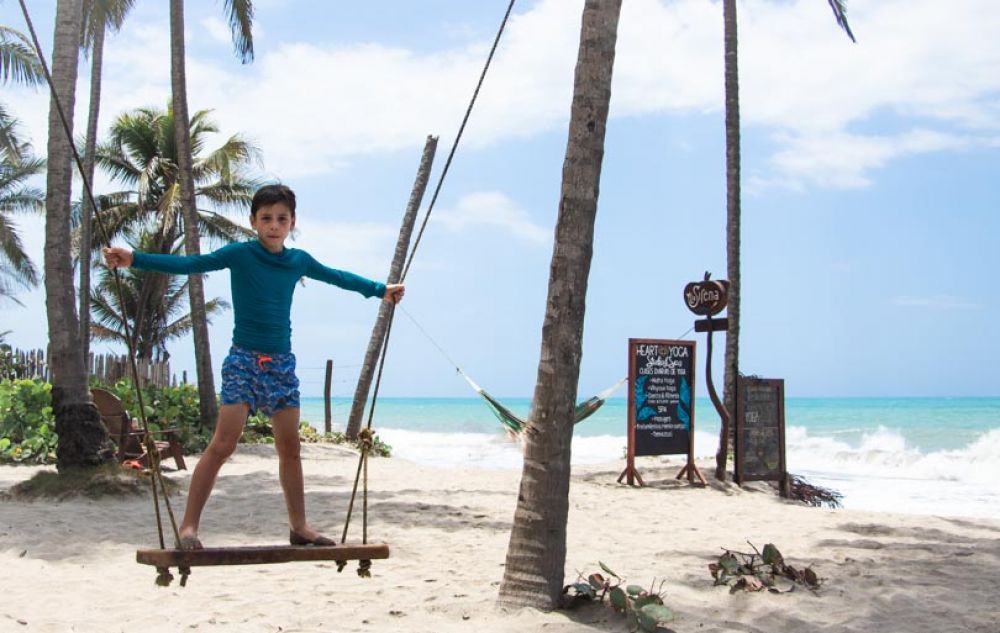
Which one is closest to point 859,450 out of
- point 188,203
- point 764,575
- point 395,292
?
point 188,203

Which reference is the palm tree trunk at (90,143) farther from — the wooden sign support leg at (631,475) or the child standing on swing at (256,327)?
the child standing on swing at (256,327)

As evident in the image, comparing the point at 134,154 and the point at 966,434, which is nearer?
the point at 134,154

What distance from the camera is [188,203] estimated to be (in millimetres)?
12906

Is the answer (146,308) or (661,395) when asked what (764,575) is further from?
(146,308)

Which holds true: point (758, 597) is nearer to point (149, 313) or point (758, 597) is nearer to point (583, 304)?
point (583, 304)

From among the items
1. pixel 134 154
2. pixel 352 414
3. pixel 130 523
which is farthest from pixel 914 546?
pixel 134 154

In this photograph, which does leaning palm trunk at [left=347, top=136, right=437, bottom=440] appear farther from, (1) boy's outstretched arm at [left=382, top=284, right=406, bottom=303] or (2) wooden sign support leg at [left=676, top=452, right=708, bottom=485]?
(1) boy's outstretched arm at [left=382, top=284, right=406, bottom=303]

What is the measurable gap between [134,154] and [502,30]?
19.6 m

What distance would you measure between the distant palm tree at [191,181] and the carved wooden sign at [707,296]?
6.31 meters

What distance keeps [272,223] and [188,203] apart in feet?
32.8

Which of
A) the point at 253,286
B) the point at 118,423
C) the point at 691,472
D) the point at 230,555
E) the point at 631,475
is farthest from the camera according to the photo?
the point at 691,472

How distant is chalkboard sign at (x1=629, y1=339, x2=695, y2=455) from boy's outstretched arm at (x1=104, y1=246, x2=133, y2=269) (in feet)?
25.2

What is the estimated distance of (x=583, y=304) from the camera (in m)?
4.72

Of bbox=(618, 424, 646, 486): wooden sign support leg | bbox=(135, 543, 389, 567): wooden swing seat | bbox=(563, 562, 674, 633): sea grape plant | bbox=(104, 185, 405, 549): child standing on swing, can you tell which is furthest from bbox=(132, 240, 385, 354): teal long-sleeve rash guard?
bbox=(618, 424, 646, 486): wooden sign support leg
